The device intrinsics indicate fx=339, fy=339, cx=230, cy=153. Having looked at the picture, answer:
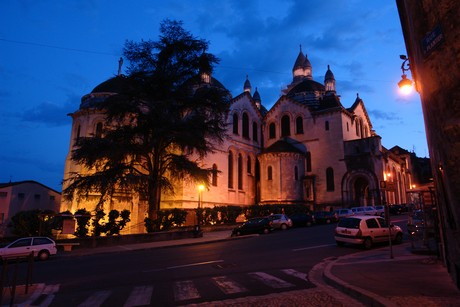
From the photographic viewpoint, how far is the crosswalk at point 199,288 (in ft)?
25.1

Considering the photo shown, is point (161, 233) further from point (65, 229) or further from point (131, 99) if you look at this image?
point (131, 99)

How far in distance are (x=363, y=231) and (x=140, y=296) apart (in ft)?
37.9

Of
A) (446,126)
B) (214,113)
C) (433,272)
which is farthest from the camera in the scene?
(214,113)

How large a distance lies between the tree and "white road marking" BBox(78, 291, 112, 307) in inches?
559

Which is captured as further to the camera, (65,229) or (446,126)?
(65,229)

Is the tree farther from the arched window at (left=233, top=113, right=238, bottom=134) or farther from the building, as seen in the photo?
the building

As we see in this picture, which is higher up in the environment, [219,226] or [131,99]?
[131,99]

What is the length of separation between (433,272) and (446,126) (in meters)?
5.61

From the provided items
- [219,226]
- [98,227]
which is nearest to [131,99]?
[98,227]

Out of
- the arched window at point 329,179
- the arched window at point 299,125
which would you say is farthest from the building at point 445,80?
the arched window at point 299,125

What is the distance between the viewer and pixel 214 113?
26.4 meters

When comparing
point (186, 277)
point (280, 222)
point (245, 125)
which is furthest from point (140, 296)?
point (245, 125)

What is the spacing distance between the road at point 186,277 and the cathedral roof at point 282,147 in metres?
27.2

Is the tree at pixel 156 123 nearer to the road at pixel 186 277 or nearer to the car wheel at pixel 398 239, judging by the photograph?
the road at pixel 186 277
